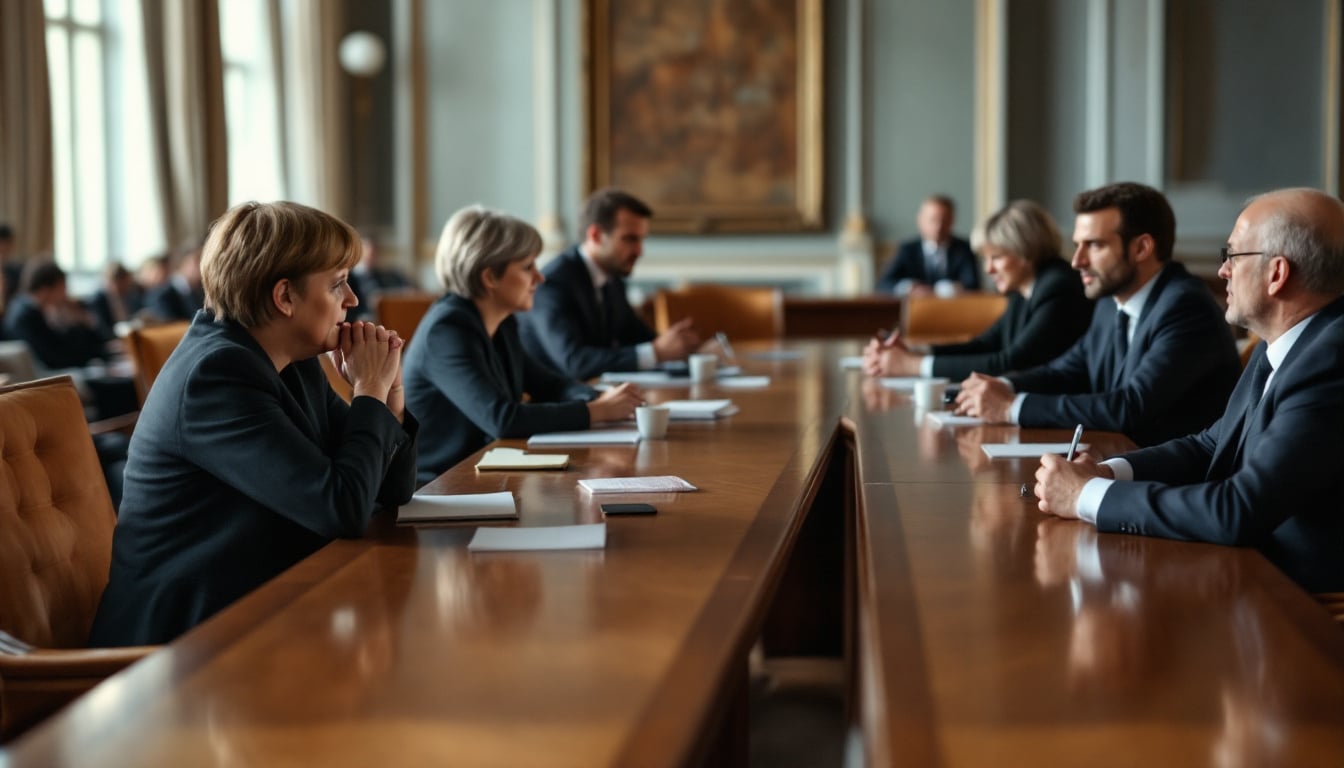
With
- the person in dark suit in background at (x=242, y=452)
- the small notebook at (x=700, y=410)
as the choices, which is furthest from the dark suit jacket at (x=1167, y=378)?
the person in dark suit in background at (x=242, y=452)

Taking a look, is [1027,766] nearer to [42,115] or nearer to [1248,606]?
[1248,606]

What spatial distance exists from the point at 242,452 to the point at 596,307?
329 cm

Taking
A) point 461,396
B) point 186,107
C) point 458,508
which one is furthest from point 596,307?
point 186,107

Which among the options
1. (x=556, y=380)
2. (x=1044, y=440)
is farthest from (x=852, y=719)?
(x=556, y=380)

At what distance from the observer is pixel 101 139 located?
941cm

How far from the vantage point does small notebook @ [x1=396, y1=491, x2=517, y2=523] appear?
2158 mm

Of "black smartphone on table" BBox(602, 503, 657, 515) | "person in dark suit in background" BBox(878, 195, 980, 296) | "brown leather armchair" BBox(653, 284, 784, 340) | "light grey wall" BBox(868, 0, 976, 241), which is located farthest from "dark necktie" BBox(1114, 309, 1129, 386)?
"light grey wall" BBox(868, 0, 976, 241)

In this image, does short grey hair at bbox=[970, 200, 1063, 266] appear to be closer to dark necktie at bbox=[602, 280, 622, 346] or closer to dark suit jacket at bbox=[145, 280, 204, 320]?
dark necktie at bbox=[602, 280, 622, 346]

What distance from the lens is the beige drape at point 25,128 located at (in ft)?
26.7

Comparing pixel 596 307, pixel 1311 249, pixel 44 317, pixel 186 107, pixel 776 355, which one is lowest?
pixel 776 355

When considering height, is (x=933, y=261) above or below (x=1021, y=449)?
above

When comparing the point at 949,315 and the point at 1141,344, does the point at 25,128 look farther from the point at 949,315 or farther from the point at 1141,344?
the point at 1141,344

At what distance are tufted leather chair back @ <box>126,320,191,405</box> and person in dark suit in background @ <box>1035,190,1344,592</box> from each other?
6.68 feet

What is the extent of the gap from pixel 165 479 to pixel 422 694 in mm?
982
